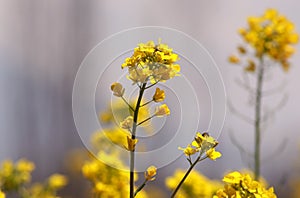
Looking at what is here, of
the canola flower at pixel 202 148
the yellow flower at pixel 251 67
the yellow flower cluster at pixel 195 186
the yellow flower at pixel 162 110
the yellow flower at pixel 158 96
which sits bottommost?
the canola flower at pixel 202 148

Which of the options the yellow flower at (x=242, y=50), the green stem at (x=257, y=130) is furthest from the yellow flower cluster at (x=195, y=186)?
the yellow flower at (x=242, y=50)

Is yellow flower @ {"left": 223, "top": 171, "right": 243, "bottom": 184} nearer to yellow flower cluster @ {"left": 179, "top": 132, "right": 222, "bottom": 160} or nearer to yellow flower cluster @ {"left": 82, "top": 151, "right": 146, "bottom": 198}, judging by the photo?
yellow flower cluster @ {"left": 179, "top": 132, "right": 222, "bottom": 160}

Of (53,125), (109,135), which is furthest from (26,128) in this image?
(109,135)

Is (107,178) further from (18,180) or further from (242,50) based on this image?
(242,50)

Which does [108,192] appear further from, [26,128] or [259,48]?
[26,128]

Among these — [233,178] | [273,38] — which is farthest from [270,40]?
[233,178]

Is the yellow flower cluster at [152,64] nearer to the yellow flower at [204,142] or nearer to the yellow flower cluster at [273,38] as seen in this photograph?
the yellow flower at [204,142]

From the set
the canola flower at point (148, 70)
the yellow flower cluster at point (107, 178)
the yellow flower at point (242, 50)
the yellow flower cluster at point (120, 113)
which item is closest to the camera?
the canola flower at point (148, 70)
